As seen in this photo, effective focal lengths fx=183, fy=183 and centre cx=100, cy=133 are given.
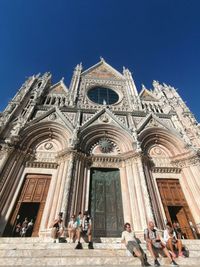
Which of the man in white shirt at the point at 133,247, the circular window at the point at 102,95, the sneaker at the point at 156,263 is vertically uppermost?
the circular window at the point at 102,95

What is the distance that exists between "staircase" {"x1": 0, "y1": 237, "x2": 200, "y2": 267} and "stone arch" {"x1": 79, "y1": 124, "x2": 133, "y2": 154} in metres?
6.75

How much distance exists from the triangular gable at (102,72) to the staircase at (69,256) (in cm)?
1742

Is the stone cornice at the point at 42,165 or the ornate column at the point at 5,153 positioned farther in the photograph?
the stone cornice at the point at 42,165

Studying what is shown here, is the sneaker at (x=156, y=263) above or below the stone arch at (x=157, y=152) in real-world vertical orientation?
below

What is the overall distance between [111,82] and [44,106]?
827 centimetres

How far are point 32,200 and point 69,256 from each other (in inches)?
221

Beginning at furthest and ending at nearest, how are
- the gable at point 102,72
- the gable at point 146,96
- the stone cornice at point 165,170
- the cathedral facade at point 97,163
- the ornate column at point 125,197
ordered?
the gable at point 102,72
the gable at point 146,96
the stone cornice at point 165,170
the ornate column at point 125,197
the cathedral facade at point 97,163

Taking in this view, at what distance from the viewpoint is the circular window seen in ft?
55.4

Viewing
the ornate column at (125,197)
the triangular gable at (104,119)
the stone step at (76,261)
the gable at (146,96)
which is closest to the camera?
the stone step at (76,261)

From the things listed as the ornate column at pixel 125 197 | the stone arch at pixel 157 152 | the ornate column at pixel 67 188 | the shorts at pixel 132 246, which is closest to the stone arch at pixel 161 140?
the stone arch at pixel 157 152

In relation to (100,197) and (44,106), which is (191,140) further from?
(44,106)

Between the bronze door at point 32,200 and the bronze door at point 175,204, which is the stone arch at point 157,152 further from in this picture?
the bronze door at point 32,200

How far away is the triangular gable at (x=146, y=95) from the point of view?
57.4ft

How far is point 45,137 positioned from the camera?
12328 millimetres
